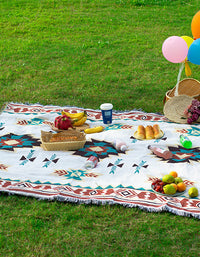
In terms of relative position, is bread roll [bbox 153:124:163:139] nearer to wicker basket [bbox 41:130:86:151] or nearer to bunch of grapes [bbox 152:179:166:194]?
wicker basket [bbox 41:130:86:151]

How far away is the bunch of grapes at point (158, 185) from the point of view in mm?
3924

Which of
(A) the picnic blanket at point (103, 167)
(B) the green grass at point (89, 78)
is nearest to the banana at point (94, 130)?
(A) the picnic blanket at point (103, 167)

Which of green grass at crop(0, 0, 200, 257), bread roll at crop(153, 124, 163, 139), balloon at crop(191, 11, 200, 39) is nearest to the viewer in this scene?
green grass at crop(0, 0, 200, 257)

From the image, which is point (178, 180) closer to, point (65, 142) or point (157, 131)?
point (157, 131)

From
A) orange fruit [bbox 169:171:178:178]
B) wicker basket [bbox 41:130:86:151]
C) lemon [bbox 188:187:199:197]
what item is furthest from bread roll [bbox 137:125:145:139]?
lemon [bbox 188:187:199:197]

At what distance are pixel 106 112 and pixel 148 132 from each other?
728 mm

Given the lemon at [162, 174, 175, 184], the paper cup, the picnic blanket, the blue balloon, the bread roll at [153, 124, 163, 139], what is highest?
the blue balloon

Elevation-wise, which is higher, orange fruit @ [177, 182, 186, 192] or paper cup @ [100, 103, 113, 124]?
paper cup @ [100, 103, 113, 124]

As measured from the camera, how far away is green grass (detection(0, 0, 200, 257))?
340 cm

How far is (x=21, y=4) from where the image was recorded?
41.0 ft

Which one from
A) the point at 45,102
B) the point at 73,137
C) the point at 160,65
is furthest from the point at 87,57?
the point at 73,137

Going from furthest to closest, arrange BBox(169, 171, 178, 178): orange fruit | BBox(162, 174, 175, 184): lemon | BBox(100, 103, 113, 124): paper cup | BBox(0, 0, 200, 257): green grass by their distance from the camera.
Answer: BBox(100, 103, 113, 124): paper cup
BBox(169, 171, 178, 178): orange fruit
BBox(162, 174, 175, 184): lemon
BBox(0, 0, 200, 257): green grass

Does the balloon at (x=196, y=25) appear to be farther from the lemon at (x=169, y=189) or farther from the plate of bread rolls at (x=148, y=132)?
the lemon at (x=169, y=189)

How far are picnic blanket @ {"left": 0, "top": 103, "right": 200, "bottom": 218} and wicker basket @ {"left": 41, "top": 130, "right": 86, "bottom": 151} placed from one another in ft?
0.21
